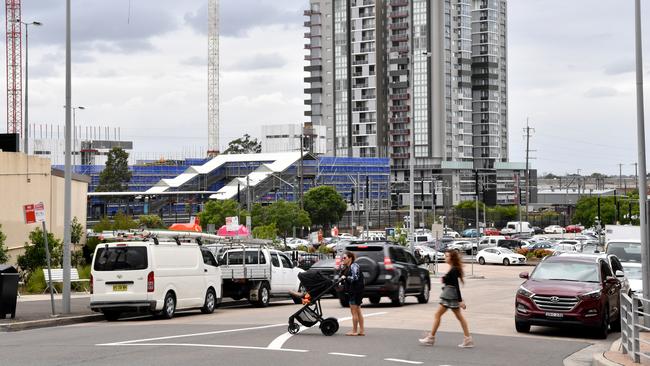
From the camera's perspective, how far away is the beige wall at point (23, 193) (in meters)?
41.8

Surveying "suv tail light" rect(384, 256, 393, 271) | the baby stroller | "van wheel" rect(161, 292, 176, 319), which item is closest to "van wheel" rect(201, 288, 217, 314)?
"van wheel" rect(161, 292, 176, 319)

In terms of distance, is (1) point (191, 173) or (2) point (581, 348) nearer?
(2) point (581, 348)

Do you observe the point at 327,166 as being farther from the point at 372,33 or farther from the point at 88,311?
the point at 88,311

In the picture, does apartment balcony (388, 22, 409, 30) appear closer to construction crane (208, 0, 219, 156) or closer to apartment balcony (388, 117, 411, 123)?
apartment balcony (388, 117, 411, 123)

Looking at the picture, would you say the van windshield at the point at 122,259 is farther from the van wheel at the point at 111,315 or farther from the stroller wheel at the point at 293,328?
the stroller wheel at the point at 293,328

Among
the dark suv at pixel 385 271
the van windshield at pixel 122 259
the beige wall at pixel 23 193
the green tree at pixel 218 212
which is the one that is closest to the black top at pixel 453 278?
the van windshield at pixel 122 259

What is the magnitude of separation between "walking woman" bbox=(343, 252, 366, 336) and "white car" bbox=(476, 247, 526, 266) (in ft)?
179

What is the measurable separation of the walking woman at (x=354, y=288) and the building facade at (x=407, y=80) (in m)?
132

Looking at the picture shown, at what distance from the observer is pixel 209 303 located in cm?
2797

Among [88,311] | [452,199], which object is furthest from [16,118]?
[88,311]

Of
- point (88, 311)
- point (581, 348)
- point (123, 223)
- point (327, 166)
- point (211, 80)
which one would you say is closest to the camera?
point (581, 348)

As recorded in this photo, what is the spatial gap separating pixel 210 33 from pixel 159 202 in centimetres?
7568

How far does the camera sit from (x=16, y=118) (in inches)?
4311

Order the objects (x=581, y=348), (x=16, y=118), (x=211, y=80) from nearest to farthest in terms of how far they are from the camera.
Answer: (x=581, y=348) < (x=16, y=118) < (x=211, y=80)
